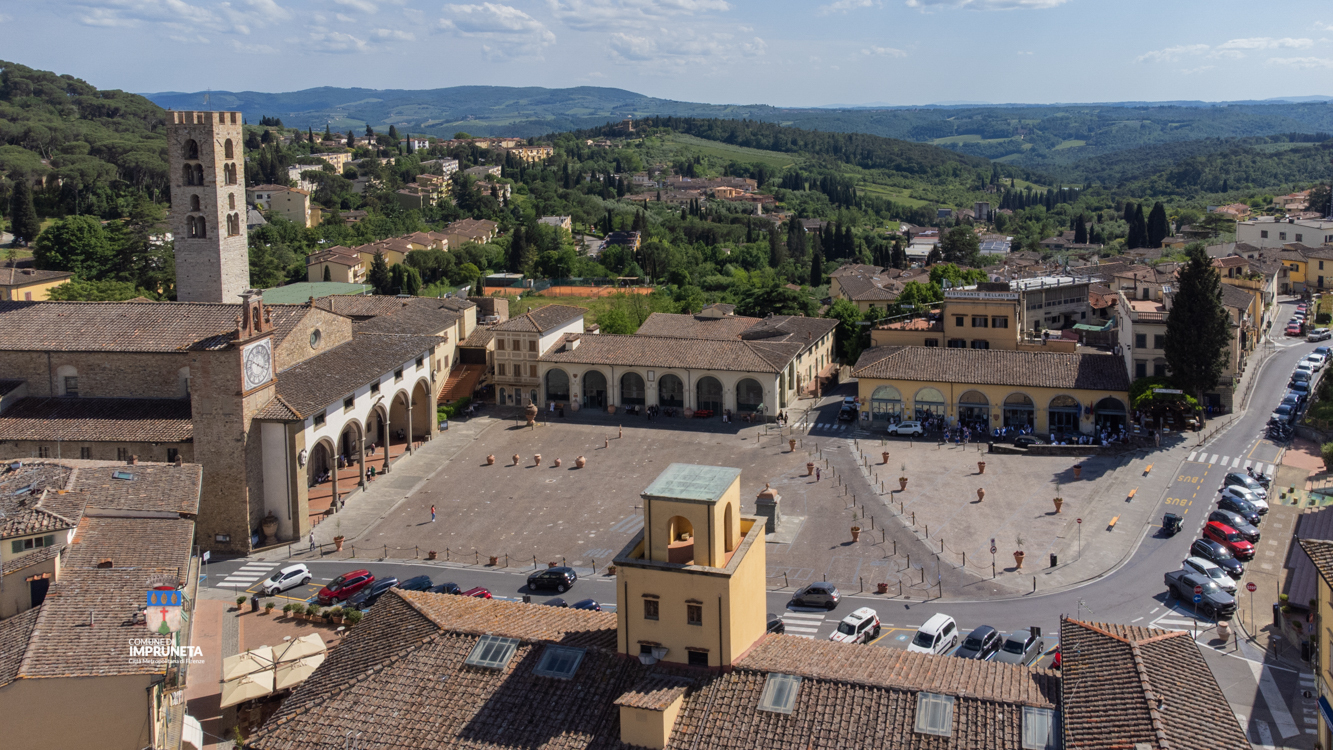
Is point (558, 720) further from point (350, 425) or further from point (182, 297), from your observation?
point (182, 297)

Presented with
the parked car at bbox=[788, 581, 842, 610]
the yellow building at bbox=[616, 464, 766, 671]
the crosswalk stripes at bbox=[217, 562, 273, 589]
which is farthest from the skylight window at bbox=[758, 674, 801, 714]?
the crosswalk stripes at bbox=[217, 562, 273, 589]

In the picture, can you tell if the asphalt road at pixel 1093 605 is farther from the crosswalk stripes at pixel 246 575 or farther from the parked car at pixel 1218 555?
the parked car at pixel 1218 555

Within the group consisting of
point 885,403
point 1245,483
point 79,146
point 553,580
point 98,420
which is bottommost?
point 553,580

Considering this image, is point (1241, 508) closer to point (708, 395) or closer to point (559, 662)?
point (708, 395)

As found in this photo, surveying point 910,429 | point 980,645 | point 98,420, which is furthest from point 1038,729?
point 98,420

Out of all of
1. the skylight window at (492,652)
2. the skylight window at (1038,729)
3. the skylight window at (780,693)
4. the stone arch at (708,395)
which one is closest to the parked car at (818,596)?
the skylight window at (780,693)

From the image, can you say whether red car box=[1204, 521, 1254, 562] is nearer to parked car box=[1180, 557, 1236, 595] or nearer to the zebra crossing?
parked car box=[1180, 557, 1236, 595]
